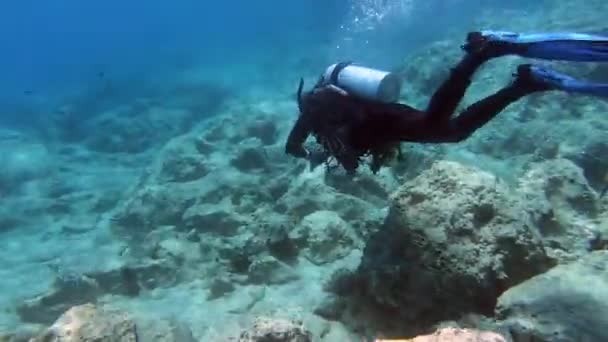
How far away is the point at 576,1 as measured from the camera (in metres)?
19.0

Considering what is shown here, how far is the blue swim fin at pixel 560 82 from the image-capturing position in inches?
132

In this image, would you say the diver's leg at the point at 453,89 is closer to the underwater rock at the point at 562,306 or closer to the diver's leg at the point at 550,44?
the diver's leg at the point at 550,44

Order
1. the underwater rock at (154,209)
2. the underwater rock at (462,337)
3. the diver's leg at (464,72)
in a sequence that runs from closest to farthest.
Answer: the underwater rock at (462,337)
the diver's leg at (464,72)
the underwater rock at (154,209)

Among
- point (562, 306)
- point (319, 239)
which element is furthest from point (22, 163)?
point (562, 306)

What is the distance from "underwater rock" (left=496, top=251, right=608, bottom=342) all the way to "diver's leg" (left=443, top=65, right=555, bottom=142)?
123cm

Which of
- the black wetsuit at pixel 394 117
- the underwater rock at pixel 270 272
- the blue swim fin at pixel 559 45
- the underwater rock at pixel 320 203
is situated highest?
the blue swim fin at pixel 559 45

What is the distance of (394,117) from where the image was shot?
13.5 ft

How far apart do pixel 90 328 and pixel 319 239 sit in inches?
125

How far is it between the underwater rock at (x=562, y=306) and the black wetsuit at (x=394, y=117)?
1253 millimetres

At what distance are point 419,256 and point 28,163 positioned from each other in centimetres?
1361

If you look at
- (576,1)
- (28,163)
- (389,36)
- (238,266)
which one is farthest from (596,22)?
(28,163)

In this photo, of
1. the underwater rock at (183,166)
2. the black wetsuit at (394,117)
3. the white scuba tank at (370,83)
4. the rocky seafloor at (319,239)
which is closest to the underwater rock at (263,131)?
the rocky seafloor at (319,239)

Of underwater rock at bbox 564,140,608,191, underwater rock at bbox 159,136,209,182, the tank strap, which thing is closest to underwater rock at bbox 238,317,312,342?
the tank strap

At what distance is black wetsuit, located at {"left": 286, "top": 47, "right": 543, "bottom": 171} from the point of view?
147 inches
